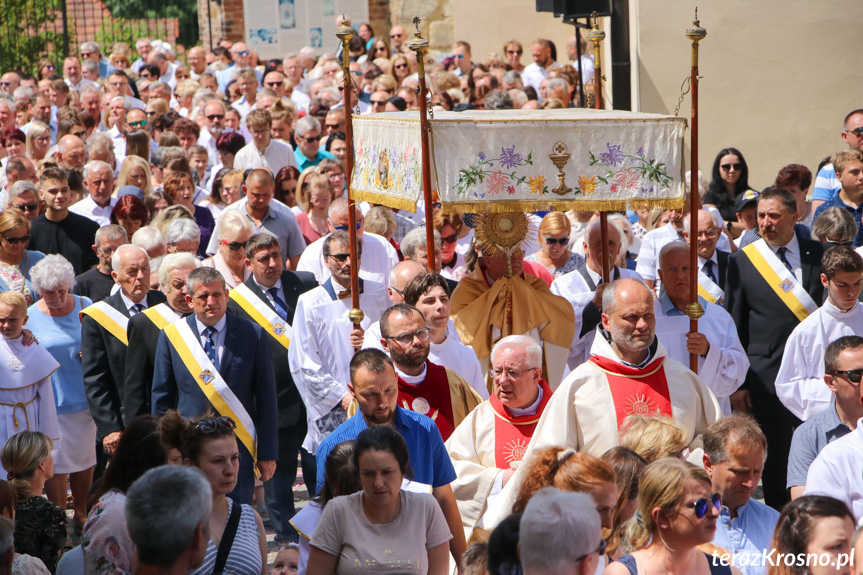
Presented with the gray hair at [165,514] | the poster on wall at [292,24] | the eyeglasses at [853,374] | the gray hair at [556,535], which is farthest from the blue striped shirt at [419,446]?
the poster on wall at [292,24]

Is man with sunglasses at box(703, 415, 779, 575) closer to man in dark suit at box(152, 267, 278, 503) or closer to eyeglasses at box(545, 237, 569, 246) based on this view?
man in dark suit at box(152, 267, 278, 503)

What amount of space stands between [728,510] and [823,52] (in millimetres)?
7937

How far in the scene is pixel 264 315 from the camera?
7.06m

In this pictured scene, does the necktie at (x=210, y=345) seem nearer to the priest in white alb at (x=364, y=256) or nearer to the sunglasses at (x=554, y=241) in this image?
the priest in white alb at (x=364, y=256)

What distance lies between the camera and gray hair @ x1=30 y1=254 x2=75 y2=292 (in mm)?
6730

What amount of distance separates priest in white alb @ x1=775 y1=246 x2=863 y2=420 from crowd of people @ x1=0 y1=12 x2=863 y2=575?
0.5 inches

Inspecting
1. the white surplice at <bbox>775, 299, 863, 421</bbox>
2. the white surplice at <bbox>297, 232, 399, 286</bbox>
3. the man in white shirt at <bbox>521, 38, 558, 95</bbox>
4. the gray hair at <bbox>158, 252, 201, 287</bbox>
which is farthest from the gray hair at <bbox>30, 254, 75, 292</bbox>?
the man in white shirt at <bbox>521, 38, 558, 95</bbox>

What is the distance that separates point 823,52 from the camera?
11352 millimetres

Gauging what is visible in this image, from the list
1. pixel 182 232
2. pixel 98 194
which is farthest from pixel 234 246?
pixel 98 194

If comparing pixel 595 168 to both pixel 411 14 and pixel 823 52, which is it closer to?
pixel 823 52

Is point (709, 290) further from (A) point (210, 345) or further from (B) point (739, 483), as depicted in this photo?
(A) point (210, 345)

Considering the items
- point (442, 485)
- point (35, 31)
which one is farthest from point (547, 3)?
point (35, 31)

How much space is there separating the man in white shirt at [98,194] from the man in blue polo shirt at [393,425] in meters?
4.76

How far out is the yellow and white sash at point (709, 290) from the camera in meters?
7.33
